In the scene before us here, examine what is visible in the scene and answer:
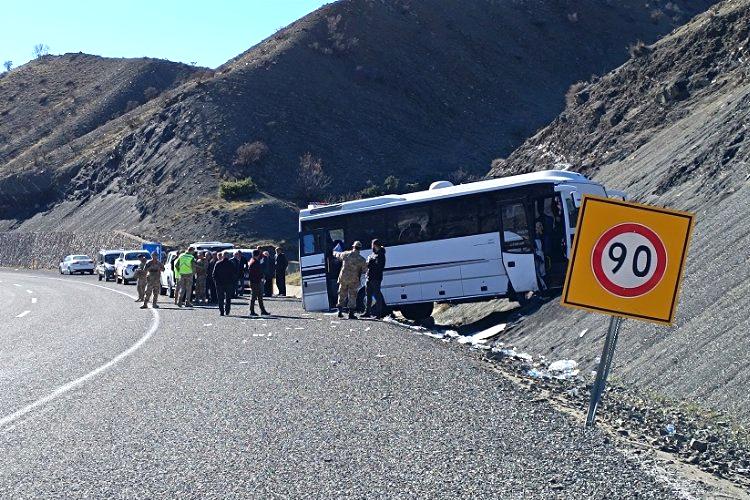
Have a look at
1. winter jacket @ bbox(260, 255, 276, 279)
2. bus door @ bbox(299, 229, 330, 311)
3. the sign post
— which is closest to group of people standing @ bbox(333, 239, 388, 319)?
bus door @ bbox(299, 229, 330, 311)

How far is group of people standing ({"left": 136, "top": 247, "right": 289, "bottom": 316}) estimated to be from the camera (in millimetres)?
26484

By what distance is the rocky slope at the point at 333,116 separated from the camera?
7175cm

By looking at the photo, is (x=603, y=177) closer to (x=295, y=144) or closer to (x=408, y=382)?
(x=408, y=382)

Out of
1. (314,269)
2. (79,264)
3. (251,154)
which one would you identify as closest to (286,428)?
(314,269)

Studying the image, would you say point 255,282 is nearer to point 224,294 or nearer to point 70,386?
point 224,294

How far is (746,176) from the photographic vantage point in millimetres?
20000

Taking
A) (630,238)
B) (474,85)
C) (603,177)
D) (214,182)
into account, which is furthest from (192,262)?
(474,85)

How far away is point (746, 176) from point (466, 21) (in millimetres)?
74591

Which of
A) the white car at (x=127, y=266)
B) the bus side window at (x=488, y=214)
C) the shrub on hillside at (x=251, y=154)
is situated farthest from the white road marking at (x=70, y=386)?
the shrub on hillside at (x=251, y=154)

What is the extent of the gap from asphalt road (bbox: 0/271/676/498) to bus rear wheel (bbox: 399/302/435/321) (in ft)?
25.8

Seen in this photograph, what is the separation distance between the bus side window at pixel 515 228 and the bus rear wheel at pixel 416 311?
9.94 ft

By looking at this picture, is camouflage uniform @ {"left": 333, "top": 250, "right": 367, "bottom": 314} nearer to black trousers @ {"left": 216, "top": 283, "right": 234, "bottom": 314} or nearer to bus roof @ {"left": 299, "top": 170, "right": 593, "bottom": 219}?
bus roof @ {"left": 299, "top": 170, "right": 593, "bottom": 219}

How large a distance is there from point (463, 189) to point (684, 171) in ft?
17.1

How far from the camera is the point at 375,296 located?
2466 cm
